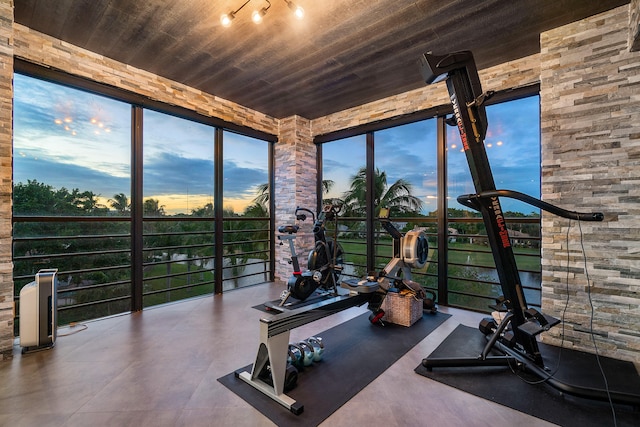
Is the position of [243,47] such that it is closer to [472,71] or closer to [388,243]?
[472,71]

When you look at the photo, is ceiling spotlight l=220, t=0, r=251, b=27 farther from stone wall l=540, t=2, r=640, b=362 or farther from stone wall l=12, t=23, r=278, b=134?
stone wall l=540, t=2, r=640, b=362

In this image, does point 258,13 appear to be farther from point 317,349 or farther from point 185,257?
point 185,257

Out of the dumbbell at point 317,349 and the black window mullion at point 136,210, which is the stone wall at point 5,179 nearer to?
the black window mullion at point 136,210

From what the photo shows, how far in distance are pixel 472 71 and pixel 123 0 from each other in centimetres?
327

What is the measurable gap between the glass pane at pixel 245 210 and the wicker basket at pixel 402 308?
292 cm

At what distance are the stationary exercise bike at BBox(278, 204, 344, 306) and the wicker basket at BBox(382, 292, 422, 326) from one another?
0.81 m

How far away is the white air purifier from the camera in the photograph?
273cm

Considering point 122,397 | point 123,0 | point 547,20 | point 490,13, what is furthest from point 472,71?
point 122,397

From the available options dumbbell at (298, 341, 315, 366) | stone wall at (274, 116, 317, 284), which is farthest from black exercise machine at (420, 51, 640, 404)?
stone wall at (274, 116, 317, 284)

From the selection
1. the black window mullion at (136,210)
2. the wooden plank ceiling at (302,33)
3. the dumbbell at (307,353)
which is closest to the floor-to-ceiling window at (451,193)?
the wooden plank ceiling at (302,33)

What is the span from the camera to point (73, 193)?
3.59 m

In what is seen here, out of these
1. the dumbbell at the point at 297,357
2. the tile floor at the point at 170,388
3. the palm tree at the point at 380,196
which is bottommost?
the tile floor at the point at 170,388

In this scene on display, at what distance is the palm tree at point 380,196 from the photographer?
486 cm

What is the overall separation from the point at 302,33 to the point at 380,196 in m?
3.00
